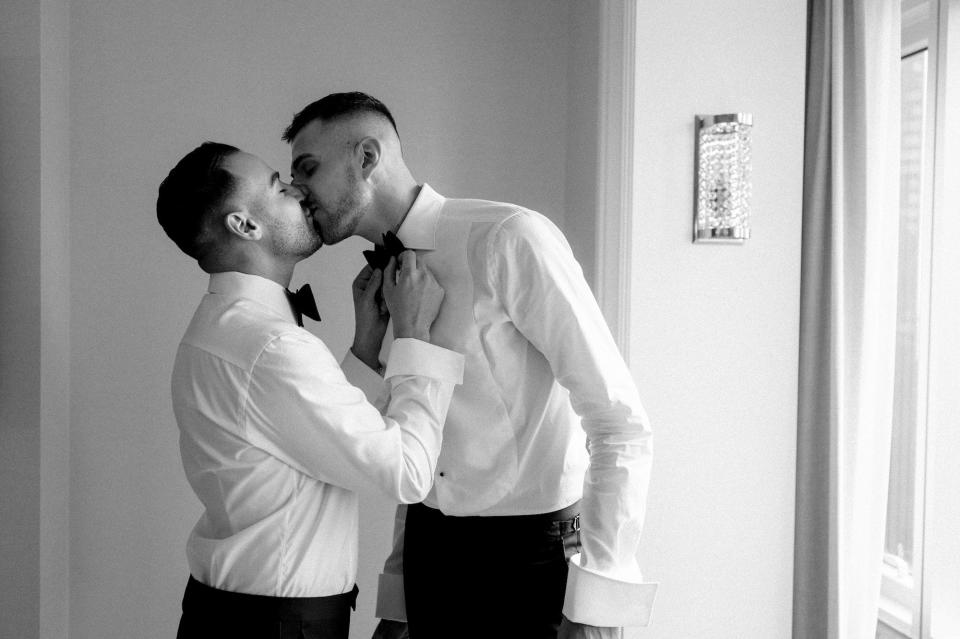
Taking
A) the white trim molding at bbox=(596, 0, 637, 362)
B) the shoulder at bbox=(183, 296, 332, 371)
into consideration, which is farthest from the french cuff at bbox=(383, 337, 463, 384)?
the white trim molding at bbox=(596, 0, 637, 362)

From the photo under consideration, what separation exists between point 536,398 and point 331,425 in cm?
41

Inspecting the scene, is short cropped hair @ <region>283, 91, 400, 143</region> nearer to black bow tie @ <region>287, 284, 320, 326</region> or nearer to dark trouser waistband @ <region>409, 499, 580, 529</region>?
black bow tie @ <region>287, 284, 320, 326</region>

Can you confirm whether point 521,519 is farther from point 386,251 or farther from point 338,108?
point 338,108

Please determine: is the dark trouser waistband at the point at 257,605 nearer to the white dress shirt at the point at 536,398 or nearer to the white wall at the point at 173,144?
the white dress shirt at the point at 536,398

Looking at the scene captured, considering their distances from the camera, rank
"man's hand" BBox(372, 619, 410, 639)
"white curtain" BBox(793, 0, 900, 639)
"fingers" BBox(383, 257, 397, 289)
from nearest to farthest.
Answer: "fingers" BBox(383, 257, 397, 289)
"man's hand" BBox(372, 619, 410, 639)
"white curtain" BBox(793, 0, 900, 639)

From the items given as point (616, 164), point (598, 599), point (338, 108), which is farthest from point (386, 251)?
point (616, 164)

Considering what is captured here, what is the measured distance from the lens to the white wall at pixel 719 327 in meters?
2.27

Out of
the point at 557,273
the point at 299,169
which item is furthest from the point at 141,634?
the point at 557,273

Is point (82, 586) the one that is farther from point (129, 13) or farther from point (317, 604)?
point (129, 13)

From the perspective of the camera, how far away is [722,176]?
7.41 feet

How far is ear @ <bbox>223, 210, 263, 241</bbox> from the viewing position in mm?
1549

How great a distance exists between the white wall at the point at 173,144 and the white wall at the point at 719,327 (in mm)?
720

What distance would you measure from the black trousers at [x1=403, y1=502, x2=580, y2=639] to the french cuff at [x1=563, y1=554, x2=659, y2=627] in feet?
0.40

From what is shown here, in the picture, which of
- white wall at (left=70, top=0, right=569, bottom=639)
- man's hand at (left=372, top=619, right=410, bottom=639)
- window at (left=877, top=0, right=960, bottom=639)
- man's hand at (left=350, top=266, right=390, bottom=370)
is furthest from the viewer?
white wall at (left=70, top=0, right=569, bottom=639)
